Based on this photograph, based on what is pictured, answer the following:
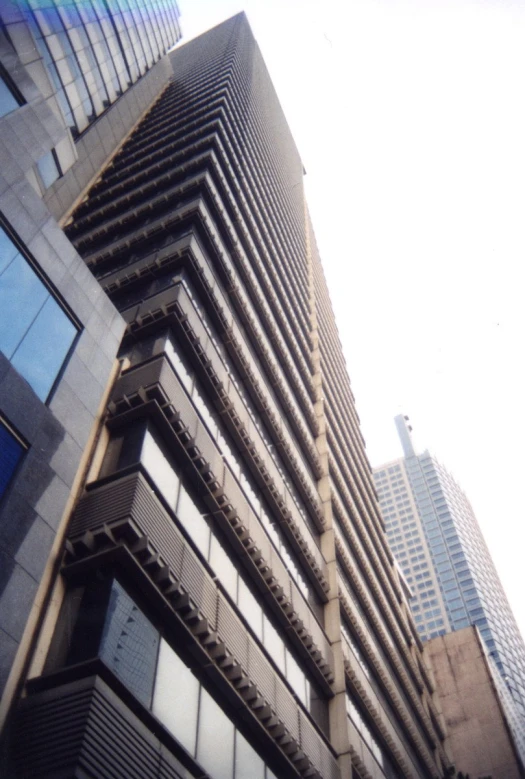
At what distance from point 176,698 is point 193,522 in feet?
16.4

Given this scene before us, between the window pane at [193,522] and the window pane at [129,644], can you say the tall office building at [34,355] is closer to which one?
the window pane at [129,644]

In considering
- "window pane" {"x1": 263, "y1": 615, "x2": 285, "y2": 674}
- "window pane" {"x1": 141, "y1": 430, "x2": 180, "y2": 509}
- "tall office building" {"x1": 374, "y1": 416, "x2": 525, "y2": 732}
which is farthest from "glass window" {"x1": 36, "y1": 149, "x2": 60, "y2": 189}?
"tall office building" {"x1": 374, "y1": 416, "x2": 525, "y2": 732}

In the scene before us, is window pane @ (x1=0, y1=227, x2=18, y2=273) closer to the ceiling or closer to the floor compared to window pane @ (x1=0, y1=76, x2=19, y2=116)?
closer to the floor

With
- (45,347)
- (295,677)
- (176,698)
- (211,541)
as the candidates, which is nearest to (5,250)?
(45,347)

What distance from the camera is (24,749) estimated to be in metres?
9.61

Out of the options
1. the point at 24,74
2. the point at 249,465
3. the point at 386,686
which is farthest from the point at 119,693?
the point at 386,686

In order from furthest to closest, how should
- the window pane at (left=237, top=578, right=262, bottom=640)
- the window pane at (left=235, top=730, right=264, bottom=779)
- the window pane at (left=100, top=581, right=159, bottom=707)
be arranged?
the window pane at (left=237, top=578, right=262, bottom=640)
the window pane at (left=235, top=730, right=264, bottom=779)
the window pane at (left=100, top=581, right=159, bottom=707)

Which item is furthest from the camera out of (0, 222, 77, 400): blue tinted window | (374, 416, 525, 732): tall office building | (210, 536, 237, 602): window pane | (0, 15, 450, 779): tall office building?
(374, 416, 525, 732): tall office building

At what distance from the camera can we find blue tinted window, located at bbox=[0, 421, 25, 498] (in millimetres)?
11516

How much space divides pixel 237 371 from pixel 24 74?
1317cm

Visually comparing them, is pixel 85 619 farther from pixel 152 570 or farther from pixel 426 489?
pixel 426 489

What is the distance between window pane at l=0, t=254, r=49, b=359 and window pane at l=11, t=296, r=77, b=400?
0.18 meters

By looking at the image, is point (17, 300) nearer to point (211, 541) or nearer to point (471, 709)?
point (211, 541)

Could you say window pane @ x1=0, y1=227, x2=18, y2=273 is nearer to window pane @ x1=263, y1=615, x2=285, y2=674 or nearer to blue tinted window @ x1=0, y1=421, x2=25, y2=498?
blue tinted window @ x1=0, y1=421, x2=25, y2=498
